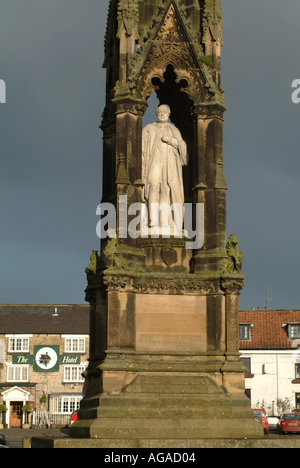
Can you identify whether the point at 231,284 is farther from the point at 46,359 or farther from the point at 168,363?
the point at 46,359

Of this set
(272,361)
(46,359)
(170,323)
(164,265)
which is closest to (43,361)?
(46,359)

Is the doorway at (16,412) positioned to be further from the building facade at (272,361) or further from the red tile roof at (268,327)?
the red tile roof at (268,327)

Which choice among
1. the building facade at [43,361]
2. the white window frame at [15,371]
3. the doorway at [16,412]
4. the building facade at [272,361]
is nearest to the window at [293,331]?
the building facade at [272,361]

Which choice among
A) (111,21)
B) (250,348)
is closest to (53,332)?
(250,348)

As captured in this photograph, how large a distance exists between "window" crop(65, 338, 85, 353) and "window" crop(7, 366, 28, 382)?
502cm

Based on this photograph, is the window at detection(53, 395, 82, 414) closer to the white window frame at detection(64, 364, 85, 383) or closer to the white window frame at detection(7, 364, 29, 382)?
the white window frame at detection(64, 364, 85, 383)

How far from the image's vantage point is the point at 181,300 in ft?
54.2

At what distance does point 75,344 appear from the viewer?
7800cm

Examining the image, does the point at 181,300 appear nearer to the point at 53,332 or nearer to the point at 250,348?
the point at 250,348

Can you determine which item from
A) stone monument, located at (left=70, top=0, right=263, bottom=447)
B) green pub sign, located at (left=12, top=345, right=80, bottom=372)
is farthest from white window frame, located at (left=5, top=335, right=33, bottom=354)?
stone monument, located at (left=70, top=0, right=263, bottom=447)

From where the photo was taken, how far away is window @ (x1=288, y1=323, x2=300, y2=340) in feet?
230

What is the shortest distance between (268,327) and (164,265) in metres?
56.5

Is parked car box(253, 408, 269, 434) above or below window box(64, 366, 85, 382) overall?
above
